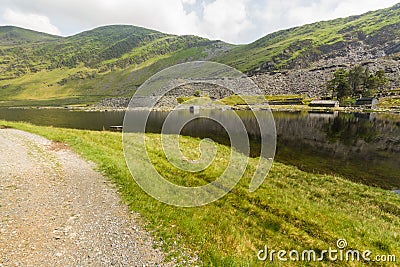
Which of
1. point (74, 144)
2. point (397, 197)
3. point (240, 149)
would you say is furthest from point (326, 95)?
point (74, 144)

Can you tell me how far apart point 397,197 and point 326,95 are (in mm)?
152111

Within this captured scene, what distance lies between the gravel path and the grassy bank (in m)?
0.90

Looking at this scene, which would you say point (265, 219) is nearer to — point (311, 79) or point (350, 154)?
point (350, 154)

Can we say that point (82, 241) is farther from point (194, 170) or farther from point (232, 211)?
point (194, 170)

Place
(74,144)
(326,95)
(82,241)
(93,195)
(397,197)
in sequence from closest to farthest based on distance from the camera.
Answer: (82,241), (93,195), (397,197), (74,144), (326,95)

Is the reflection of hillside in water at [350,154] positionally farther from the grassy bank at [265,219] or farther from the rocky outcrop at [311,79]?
the rocky outcrop at [311,79]

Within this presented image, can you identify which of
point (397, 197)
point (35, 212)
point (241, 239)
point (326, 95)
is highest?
point (326, 95)

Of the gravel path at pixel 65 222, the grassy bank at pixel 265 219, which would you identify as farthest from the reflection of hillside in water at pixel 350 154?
the gravel path at pixel 65 222

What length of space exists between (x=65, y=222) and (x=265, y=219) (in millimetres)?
9008

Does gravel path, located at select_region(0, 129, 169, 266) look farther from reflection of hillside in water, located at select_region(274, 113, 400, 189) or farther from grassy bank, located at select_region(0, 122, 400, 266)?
reflection of hillside in water, located at select_region(274, 113, 400, 189)

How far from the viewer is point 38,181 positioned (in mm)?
12742

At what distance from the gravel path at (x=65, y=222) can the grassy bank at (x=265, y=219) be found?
90cm

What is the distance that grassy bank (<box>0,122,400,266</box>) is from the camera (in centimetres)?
838

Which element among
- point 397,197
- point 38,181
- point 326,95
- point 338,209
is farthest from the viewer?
point 326,95
